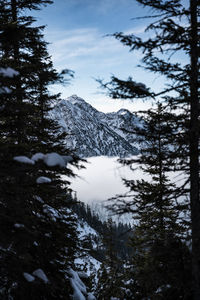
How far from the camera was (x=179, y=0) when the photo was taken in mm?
5629

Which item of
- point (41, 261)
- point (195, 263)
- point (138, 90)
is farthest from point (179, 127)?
point (41, 261)

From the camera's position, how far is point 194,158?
589 centimetres

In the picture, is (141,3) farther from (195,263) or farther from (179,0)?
(195,263)

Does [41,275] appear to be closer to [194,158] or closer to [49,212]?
[49,212]

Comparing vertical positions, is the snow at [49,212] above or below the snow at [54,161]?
below

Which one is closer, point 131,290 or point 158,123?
point 158,123

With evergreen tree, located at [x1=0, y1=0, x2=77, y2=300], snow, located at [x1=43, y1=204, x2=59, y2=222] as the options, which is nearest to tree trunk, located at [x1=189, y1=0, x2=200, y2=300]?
evergreen tree, located at [x1=0, y1=0, x2=77, y2=300]

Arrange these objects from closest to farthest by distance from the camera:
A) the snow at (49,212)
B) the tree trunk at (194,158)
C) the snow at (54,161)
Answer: the snow at (54,161), the tree trunk at (194,158), the snow at (49,212)

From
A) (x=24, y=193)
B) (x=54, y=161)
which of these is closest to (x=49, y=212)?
(x=24, y=193)

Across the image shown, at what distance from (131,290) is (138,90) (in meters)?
10.7

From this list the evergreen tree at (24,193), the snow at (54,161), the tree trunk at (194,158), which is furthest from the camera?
the tree trunk at (194,158)

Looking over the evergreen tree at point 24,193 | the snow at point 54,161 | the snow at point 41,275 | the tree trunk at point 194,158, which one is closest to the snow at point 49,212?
the evergreen tree at point 24,193

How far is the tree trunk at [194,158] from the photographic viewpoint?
223 inches

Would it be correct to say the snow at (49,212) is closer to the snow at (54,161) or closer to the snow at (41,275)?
the snow at (41,275)
